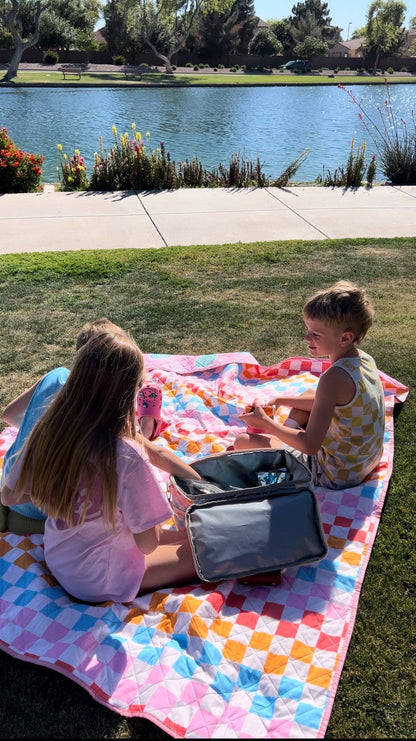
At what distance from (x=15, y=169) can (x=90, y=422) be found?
813 centimetres

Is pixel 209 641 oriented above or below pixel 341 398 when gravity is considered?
below

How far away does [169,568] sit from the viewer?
8.15ft

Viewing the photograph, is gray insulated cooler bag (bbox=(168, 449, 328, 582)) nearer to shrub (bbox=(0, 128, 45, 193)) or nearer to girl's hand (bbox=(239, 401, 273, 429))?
girl's hand (bbox=(239, 401, 273, 429))

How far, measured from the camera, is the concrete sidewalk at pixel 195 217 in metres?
7.19

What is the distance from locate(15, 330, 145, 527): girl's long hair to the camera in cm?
199

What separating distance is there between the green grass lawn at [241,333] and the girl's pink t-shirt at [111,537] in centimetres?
36

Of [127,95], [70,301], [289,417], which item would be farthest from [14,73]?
[289,417]

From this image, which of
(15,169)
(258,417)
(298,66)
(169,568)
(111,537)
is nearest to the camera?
(111,537)

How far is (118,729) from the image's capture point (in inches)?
81.1

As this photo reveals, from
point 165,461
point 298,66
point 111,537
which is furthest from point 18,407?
point 298,66

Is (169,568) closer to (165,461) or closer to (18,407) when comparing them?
(165,461)

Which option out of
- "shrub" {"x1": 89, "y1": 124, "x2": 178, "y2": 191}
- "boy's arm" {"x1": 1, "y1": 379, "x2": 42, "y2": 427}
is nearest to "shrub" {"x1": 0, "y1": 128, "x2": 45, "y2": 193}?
"shrub" {"x1": 89, "y1": 124, "x2": 178, "y2": 191}

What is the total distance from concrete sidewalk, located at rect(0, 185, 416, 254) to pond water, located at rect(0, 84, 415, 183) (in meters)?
1.61

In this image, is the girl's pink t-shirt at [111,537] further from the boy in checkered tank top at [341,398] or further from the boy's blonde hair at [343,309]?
the boy's blonde hair at [343,309]
